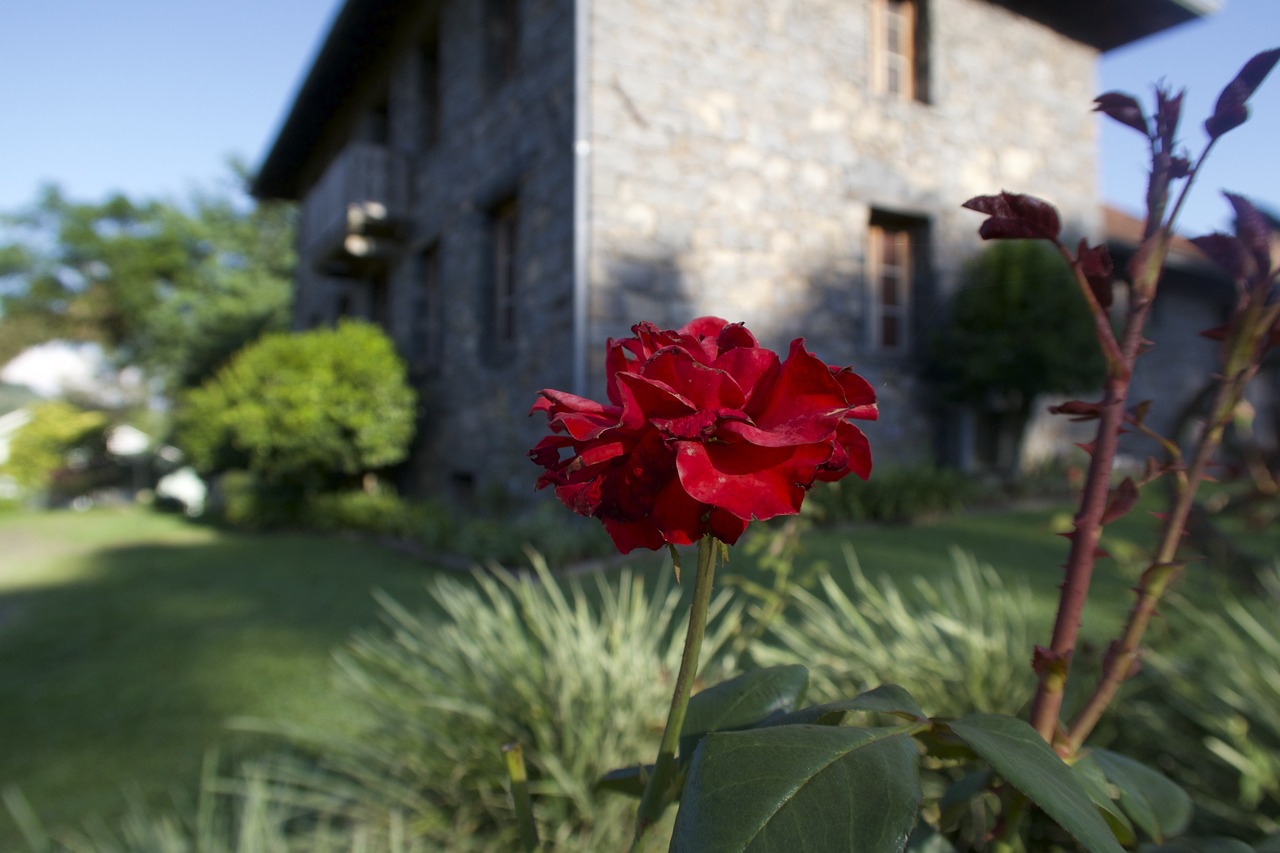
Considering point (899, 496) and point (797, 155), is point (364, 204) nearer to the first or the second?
point (797, 155)

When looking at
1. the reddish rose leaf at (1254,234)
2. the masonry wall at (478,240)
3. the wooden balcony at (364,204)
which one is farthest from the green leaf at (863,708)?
the wooden balcony at (364,204)

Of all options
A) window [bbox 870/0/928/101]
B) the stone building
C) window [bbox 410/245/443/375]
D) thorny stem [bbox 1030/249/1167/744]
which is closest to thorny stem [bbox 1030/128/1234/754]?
thorny stem [bbox 1030/249/1167/744]

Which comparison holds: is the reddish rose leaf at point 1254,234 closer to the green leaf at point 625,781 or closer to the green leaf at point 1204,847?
the green leaf at point 1204,847

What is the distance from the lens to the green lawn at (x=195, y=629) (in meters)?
3.02

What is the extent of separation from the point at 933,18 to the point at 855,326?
10.5ft

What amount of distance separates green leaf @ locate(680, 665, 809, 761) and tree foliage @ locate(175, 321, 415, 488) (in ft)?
27.6

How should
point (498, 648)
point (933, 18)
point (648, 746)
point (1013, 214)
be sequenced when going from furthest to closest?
point (933, 18) → point (498, 648) → point (648, 746) → point (1013, 214)

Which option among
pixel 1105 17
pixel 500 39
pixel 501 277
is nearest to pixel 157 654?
pixel 501 277

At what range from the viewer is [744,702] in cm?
71

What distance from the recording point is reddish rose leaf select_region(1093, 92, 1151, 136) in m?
0.67

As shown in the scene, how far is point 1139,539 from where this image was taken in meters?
5.61

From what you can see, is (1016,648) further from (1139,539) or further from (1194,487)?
(1139,539)

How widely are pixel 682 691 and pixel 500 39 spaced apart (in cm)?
860

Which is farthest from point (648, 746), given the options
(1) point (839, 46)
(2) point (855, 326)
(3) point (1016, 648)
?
Answer: (1) point (839, 46)
